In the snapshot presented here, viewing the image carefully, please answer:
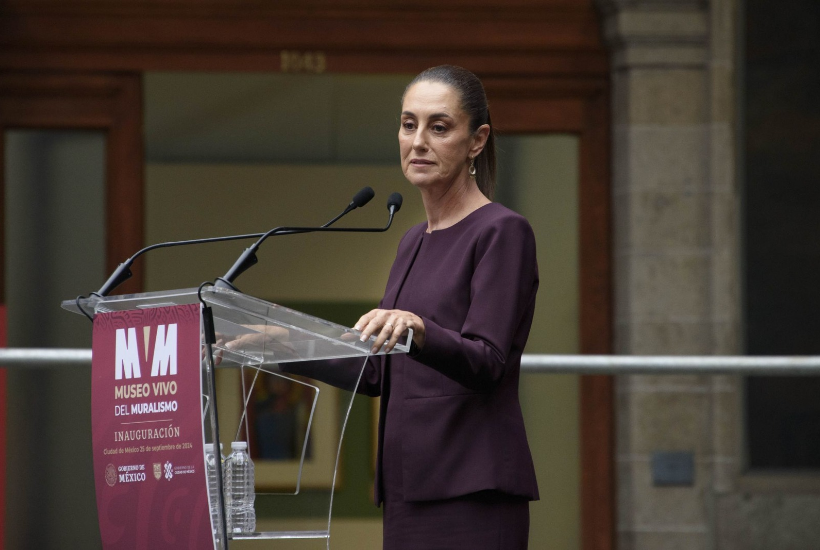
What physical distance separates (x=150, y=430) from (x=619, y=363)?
72.2 inches

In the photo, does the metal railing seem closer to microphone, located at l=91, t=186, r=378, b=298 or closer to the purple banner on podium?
microphone, located at l=91, t=186, r=378, b=298

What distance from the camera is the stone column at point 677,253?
5664mm

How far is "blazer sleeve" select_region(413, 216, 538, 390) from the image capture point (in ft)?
6.84

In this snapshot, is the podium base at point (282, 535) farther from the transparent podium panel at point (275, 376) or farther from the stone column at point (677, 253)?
the stone column at point (677, 253)

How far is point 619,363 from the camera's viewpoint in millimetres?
3658

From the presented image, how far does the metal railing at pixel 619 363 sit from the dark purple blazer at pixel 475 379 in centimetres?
134

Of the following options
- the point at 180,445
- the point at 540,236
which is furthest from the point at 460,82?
the point at 540,236

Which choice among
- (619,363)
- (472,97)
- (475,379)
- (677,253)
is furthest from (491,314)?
(677,253)

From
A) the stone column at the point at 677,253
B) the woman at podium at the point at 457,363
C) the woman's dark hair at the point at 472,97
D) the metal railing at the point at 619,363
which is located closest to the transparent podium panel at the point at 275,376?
the woman at podium at the point at 457,363

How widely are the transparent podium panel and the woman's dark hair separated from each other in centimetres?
45

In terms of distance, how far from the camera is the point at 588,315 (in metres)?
5.89

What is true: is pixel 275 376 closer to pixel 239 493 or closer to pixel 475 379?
pixel 239 493

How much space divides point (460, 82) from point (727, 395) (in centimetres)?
366

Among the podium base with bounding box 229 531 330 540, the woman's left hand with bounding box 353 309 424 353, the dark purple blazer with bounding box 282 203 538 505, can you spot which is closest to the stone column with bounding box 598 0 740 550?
the dark purple blazer with bounding box 282 203 538 505
